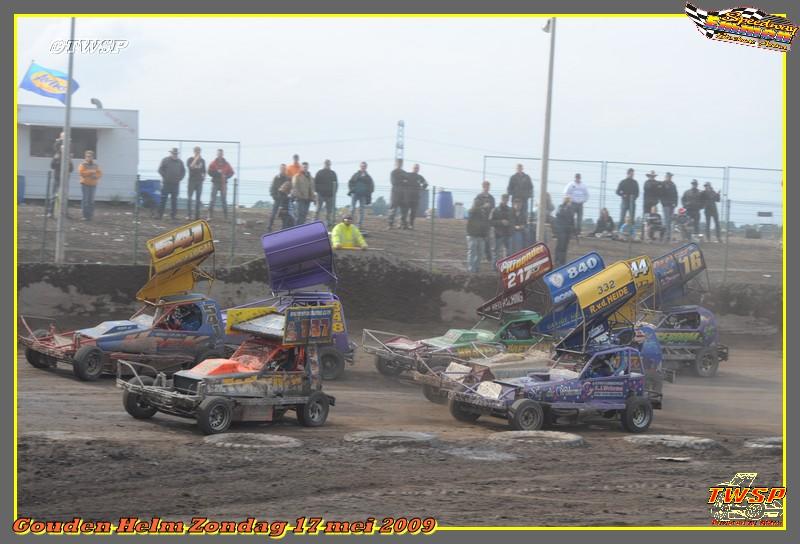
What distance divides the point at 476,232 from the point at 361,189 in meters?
3.46

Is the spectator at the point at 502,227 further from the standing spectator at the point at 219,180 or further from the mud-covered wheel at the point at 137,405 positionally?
the mud-covered wheel at the point at 137,405

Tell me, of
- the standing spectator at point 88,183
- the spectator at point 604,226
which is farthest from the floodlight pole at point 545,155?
the standing spectator at point 88,183

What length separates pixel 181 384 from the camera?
641 inches

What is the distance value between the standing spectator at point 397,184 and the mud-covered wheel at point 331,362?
8671mm

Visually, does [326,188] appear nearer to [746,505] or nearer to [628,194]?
[628,194]

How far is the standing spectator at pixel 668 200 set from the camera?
30922 mm

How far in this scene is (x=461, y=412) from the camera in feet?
58.9

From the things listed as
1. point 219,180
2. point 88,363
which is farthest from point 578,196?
point 88,363

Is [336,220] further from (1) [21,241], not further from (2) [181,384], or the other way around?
(2) [181,384]

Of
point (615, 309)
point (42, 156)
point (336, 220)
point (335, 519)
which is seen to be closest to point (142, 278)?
point (336, 220)

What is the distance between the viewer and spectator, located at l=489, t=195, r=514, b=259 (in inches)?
1136

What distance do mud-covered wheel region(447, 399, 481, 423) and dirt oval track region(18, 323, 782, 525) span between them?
208 mm

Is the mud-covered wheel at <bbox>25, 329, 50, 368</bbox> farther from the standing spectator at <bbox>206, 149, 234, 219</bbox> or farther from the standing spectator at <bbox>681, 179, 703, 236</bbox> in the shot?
the standing spectator at <bbox>681, 179, 703, 236</bbox>

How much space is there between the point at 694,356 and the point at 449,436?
991 centimetres
